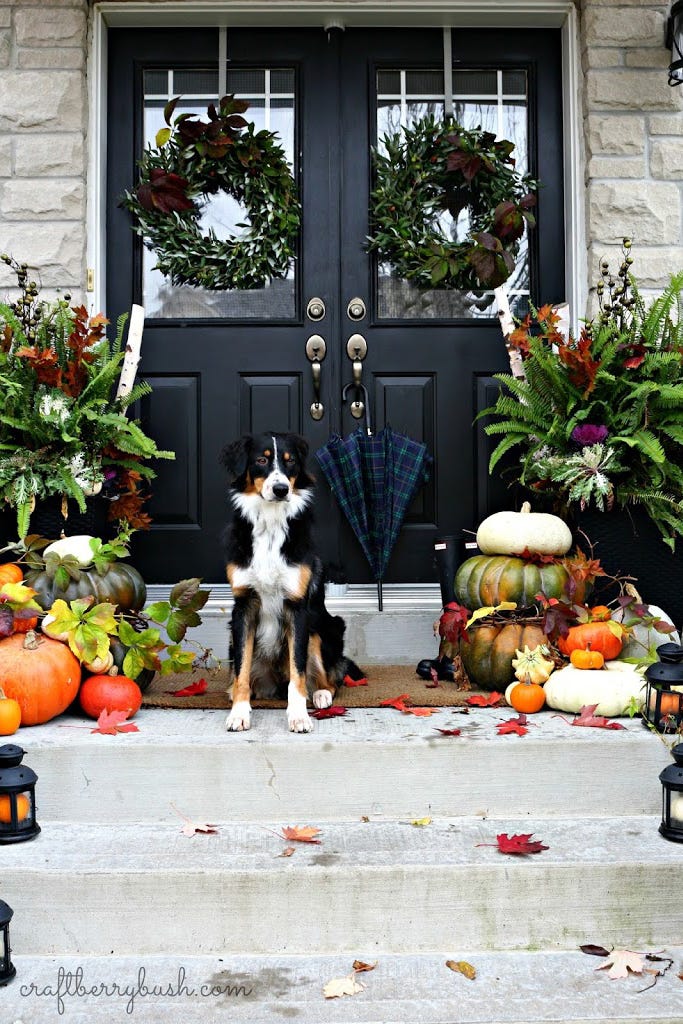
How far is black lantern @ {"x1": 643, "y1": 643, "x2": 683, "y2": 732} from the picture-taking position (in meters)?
3.20

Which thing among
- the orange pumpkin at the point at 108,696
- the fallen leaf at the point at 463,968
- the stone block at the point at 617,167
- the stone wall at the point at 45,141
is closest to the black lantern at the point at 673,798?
the fallen leaf at the point at 463,968

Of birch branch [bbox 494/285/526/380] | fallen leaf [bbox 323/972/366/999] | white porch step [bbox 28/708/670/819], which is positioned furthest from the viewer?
birch branch [bbox 494/285/526/380]

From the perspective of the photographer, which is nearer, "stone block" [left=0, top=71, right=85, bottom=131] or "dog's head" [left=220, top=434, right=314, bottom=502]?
"dog's head" [left=220, top=434, right=314, bottom=502]

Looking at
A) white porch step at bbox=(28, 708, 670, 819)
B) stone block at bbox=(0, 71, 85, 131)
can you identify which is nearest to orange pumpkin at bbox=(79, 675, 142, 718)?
white porch step at bbox=(28, 708, 670, 819)

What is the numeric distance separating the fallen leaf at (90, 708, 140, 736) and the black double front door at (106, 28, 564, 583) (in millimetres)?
1658

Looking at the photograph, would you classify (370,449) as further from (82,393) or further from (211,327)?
(82,393)

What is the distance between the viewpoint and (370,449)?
4777 mm

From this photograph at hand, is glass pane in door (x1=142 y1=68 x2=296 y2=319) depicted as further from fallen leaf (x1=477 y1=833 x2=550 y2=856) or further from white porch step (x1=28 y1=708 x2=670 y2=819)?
fallen leaf (x1=477 y1=833 x2=550 y2=856)

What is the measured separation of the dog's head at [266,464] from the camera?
3469 millimetres

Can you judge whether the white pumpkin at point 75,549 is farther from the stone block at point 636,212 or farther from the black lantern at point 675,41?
the black lantern at point 675,41

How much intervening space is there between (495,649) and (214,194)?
2752mm

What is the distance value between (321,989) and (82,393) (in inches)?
108

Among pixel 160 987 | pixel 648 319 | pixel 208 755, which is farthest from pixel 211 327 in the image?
pixel 160 987

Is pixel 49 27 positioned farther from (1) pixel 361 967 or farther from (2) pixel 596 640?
(1) pixel 361 967
